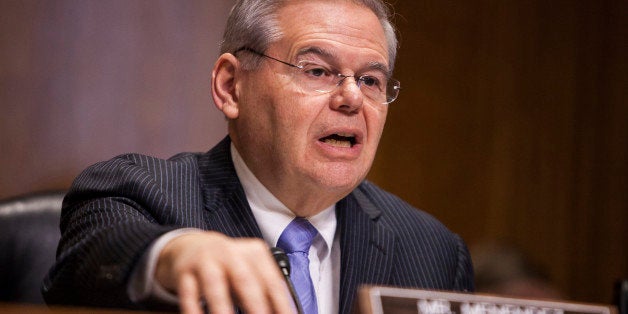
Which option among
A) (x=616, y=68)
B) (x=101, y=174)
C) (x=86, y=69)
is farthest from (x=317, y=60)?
(x=616, y=68)

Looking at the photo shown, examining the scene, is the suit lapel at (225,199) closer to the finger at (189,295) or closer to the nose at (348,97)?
the nose at (348,97)

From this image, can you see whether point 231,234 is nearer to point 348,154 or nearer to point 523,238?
point 348,154

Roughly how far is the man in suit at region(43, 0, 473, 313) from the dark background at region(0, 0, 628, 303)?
0.82 meters

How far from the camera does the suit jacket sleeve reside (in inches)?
45.2

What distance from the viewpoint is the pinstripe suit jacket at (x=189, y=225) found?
3.90 feet

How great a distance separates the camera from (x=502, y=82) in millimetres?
3400

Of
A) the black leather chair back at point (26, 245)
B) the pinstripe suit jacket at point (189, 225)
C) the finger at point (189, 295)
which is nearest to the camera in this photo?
the finger at point (189, 295)

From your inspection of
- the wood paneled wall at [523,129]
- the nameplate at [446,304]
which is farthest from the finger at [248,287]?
the wood paneled wall at [523,129]

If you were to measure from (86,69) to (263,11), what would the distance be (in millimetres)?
964

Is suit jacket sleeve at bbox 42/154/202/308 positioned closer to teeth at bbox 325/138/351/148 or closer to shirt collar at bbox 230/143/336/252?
shirt collar at bbox 230/143/336/252

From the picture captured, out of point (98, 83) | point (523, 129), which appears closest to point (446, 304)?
point (98, 83)

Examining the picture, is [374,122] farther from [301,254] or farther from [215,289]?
[215,289]

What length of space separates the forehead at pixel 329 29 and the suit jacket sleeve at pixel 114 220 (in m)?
0.34

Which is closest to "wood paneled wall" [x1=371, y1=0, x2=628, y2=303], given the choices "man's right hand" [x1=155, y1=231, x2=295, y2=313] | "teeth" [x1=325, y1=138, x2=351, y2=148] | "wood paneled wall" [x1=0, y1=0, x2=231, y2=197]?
"wood paneled wall" [x1=0, y1=0, x2=231, y2=197]
